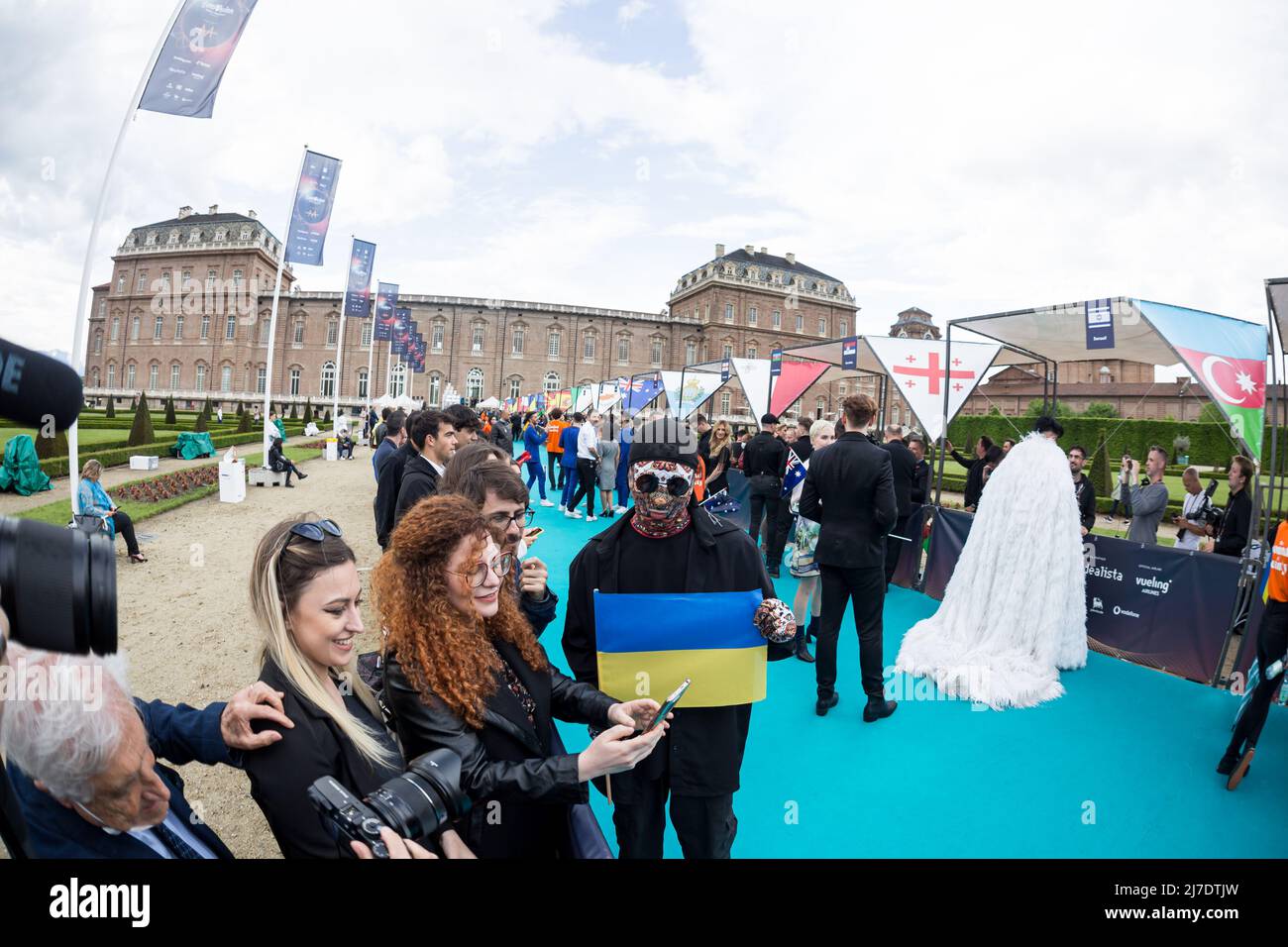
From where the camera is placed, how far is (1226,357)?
17.5 feet

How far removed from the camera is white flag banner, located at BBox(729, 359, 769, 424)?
13.8 meters

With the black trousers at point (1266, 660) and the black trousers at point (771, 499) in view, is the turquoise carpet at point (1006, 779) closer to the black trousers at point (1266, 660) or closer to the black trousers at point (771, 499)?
the black trousers at point (1266, 660)

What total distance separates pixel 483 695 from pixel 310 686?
42 cm

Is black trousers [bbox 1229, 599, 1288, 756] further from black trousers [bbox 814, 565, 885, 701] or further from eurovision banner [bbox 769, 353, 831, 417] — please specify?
eurovision banner [bbox 769, 353, 831, 417]

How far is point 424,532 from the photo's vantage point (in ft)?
5.99

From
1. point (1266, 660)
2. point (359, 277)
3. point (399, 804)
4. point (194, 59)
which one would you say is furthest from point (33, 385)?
point (359, 277)

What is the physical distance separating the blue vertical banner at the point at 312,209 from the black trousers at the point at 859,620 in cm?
1537

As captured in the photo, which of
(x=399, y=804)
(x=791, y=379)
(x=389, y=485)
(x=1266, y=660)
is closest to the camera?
(x=399, y=804)

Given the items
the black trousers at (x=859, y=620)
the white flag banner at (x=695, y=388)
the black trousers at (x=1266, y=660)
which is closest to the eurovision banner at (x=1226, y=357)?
the black trousers at (x=1266, y=660)

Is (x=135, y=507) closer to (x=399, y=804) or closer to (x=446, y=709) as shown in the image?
(x=446, y=709)

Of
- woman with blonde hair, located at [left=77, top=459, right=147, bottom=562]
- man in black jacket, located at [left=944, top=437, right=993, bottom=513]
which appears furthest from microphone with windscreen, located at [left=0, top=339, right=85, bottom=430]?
man in black jacket, located at [left=944, top=437, right=993, bottom=513]
